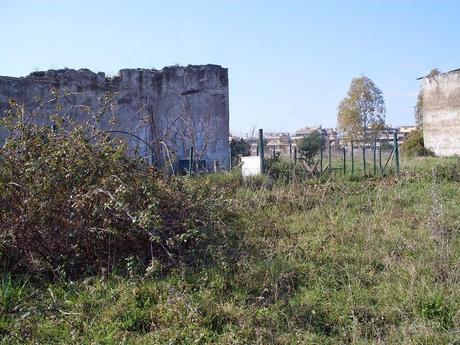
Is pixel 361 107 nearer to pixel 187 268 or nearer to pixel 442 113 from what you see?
pixel 442 113

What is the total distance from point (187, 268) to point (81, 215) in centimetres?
104

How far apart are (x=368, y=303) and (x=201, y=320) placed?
126cm

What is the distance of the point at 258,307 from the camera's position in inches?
141

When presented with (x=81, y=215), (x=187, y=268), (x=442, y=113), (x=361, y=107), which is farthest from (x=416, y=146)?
(x=81, y=215)

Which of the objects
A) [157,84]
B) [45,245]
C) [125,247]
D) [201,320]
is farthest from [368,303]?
[157,84]

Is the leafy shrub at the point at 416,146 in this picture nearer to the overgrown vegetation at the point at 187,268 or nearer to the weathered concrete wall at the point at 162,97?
the weathered concrete wall at the point at 162,97

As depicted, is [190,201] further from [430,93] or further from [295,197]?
[430,93]

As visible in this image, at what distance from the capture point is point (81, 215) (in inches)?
170

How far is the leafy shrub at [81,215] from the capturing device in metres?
4.24

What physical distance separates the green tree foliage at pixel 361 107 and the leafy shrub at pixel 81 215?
3569 cm

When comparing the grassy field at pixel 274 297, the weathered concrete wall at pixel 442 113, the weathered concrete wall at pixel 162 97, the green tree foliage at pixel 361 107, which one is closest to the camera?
the grassy field at pixel 274 297

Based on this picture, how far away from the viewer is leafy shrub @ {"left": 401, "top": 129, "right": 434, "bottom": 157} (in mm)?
26544

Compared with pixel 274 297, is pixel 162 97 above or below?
above

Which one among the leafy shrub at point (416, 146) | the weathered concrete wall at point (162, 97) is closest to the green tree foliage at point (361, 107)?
the leafy shrub at point (416, 146)
